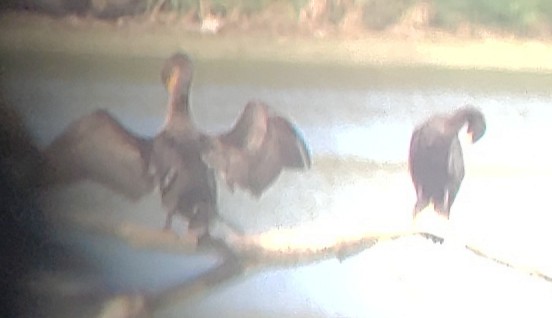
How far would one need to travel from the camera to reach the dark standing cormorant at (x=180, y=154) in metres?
1.79

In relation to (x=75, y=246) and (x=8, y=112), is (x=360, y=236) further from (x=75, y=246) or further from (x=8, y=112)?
(x=8, y=112)

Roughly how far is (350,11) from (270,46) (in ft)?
0.59

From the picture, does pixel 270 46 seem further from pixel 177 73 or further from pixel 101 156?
pixel 101 156

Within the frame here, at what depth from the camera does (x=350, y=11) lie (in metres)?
1.84

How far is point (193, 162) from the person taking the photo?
1.81 metres

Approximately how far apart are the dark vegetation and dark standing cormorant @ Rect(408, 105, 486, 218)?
190 mm

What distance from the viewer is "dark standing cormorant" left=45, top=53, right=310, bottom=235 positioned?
1.79 metres

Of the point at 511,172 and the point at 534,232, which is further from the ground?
the point at 511,172

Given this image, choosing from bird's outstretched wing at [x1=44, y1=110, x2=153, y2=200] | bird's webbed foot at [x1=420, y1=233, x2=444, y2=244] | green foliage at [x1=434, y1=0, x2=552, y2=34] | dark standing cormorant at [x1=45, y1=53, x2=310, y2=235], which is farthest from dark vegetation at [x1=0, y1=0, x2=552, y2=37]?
bird's webbed foot at [x1=420, y1=233, x2=444, y2=244]

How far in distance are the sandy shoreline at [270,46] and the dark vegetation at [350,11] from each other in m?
0.02

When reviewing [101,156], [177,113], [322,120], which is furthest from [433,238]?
[101,156]

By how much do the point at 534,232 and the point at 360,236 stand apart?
358 millimetres

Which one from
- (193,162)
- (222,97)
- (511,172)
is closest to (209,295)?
(193,162)

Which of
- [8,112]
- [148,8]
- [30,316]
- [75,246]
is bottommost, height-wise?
[30,316]
